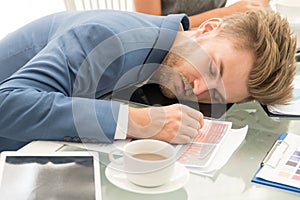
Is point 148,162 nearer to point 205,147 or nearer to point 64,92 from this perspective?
point 205,147

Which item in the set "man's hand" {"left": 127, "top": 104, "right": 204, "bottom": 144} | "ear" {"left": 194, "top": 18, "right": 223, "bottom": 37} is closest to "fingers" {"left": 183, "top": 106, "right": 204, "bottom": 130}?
"man's hand" {"left": 127, "top": 104, "right": 204, "bottom": 144}

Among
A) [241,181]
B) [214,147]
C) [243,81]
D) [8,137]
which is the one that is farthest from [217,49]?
[8,137]

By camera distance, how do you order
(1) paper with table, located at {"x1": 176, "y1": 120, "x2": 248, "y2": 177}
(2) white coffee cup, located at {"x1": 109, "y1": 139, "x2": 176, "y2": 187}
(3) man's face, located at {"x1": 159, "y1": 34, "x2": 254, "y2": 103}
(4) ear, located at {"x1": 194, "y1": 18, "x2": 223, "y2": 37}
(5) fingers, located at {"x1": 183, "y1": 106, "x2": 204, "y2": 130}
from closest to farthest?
(2) white coffee cup, located at {"x1": 109, "y1": 139, "x2": 176, "y2": 187}
(1) paper with table, located at {"x1": 176, "y1": 120, "x2": 248, "y2": 177}
(5) fingers, located at {"x1": 183, "y1": 106, "x2": 204, "y2": 130}
(3) man's face, located at {"x1": 159, "y1": 34, "x2": 254, "y2": 103}
(4) ear, located at {"x1": 194, "y1": 18, "x2": 223, "y2": 37}

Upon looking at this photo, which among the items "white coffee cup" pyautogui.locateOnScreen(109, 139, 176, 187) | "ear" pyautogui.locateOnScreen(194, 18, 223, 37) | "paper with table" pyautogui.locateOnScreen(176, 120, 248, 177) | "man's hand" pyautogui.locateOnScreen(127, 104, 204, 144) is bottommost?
"paper with table" pyautogui.locateOnScreen(176, 120, 248, 177)

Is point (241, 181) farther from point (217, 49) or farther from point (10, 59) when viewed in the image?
point (10, 59)

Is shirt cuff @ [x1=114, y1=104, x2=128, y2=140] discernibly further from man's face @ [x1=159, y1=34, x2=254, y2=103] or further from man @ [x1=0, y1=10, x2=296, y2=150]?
man's face @ [x1=159, y1=34, x2=254, y2=103]

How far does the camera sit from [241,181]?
2.90 feet

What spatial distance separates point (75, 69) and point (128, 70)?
0.53ft

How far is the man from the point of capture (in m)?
0.95

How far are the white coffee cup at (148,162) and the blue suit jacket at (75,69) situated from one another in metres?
0.10

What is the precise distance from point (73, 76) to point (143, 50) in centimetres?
20

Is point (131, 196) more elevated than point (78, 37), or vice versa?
point (78, 37)

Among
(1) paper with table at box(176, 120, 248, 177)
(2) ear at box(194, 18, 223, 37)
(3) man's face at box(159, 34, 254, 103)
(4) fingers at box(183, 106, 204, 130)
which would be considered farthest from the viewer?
(2) ear at box(194, 18, 223, 37)

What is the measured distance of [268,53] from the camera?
3.61 ft
